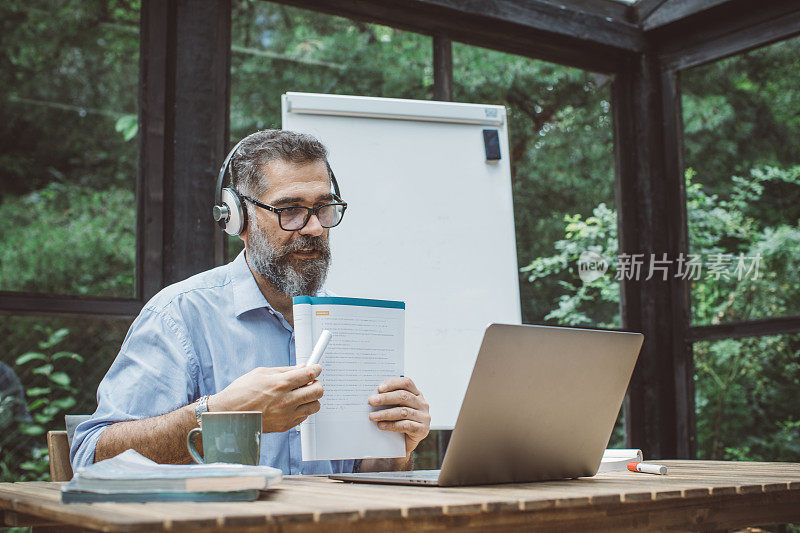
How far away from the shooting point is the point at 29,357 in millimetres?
3119

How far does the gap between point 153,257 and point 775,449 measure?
8.35 feet

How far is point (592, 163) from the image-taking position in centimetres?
347

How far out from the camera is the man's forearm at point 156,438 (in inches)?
50.4

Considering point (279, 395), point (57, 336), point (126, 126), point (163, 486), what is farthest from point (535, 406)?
point (126, 126)

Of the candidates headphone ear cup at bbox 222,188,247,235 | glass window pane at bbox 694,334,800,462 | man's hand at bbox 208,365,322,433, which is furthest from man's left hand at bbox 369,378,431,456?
glass window pane at bbox 694,334,800,462

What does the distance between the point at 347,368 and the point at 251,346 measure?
43 cm

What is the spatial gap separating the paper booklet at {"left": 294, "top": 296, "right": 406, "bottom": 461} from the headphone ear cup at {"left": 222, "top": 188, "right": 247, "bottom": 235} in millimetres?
541

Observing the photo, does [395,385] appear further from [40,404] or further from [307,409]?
[40,404]

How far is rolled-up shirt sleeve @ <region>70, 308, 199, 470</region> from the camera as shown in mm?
Result: 1333

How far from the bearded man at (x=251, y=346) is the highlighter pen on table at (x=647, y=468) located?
0.38m

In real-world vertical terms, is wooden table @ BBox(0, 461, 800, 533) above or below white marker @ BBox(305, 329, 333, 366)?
below

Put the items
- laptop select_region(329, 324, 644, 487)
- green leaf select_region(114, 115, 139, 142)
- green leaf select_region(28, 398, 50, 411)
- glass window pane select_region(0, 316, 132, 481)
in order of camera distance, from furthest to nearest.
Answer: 1. green leaf select_region(114, 115, 139, 142)
2. green leaf select_region(28, 398, 50, 411)
3. glass window pane select_region(0, 316, 132, 481)
4. laptop select_region(329, 324, 644, 487)

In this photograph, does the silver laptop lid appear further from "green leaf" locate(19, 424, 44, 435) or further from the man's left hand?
"green leaf" locate(19, 424, 44, 435)

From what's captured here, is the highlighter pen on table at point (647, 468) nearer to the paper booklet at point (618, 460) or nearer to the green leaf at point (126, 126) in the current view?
the paper booklet at point (618, 460)
